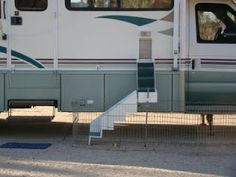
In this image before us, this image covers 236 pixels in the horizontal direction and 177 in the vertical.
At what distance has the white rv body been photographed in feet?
32.2

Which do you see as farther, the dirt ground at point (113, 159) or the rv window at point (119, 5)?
the rv window at point (119, 5)

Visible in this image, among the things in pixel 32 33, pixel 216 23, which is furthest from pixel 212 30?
pixel 32 33

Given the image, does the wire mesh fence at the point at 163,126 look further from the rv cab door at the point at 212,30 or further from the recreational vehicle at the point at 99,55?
the rv cab door at the point at 212,30

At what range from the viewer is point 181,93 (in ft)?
32.2

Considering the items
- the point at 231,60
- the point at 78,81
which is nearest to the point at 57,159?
the point at 78,81

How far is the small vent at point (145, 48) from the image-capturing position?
9.87 m

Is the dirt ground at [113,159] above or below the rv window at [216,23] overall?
below

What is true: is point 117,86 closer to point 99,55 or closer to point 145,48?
point 99,55

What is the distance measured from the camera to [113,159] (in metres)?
Answer: 8.25

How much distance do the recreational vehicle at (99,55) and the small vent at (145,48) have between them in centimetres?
2

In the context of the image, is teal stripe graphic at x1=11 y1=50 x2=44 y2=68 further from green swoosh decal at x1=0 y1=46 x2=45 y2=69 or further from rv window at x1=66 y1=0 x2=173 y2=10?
rv window at x1=66 y1=0 x2=173 y2=10

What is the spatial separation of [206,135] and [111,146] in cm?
204

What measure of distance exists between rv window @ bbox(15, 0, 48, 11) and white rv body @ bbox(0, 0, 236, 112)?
0.18ft

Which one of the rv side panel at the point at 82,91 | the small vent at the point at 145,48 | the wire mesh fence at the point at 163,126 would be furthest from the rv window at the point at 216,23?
the rv side panel at the point at 82,91
